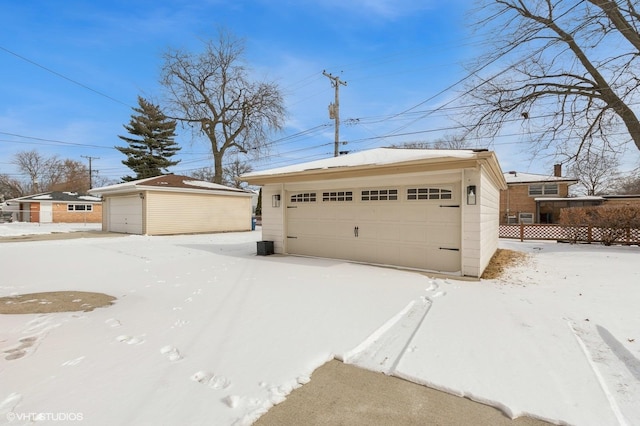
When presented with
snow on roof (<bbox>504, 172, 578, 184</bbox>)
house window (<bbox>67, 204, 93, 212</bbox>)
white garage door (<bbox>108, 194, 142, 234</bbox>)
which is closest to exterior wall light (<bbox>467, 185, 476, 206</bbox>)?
white garage door (<bbox>108, 194, 142, 234</bbox>)

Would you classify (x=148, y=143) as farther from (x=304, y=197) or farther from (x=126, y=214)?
(x=304, y=197)

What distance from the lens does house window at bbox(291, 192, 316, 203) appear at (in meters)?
9.03

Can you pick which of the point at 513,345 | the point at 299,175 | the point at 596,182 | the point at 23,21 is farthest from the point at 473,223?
the point at 596,182

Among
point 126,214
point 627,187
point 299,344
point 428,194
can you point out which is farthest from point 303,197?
point 627,187

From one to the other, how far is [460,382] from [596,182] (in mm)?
44195

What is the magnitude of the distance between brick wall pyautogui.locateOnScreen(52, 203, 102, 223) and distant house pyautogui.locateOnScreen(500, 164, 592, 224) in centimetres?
3712

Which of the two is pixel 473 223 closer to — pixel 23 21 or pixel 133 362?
pixel 133 362

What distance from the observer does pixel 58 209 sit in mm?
29500

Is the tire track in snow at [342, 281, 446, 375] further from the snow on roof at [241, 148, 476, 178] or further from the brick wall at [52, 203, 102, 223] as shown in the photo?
A: the brick wall at [52, 203, 102, 223]

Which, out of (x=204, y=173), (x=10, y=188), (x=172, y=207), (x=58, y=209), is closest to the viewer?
(x=172, y=207)

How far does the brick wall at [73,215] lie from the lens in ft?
96.7

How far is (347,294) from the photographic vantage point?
505cm

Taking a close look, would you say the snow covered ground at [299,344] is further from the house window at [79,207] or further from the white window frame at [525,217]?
the house window at [79,207]

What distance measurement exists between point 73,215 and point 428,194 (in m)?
35.0
